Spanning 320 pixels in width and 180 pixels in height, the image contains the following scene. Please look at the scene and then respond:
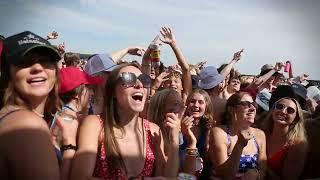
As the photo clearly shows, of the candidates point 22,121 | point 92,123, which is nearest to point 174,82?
point 92,123

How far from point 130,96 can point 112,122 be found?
0.65 ft

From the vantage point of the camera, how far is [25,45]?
5.01 ft

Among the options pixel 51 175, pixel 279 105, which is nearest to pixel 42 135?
pixel 51 175

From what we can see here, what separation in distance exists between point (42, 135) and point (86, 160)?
2.46ft

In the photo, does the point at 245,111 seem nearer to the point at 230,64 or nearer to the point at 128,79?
the point at 128,79

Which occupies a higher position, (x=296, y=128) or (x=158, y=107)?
(x=158, y=107)

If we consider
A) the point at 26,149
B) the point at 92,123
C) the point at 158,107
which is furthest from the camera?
the point at 158,107

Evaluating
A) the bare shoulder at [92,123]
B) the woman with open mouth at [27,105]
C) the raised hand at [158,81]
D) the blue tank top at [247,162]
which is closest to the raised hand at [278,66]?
the raised hand at [158,81]

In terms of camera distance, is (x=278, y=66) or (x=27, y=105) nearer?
(x=27, y=105)

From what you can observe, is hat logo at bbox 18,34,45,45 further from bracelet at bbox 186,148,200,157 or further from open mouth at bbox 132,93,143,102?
bracelet at bbox 186,148,200,157

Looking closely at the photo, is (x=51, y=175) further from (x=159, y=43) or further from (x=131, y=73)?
(x=159, y=43)

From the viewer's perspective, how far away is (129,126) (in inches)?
94.1

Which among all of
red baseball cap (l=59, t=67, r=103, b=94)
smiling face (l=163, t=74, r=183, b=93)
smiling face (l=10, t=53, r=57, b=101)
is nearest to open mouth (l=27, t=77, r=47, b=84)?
smiling face (l=10, t=53, r=57, b=101)

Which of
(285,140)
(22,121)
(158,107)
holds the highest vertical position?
(22,121)
